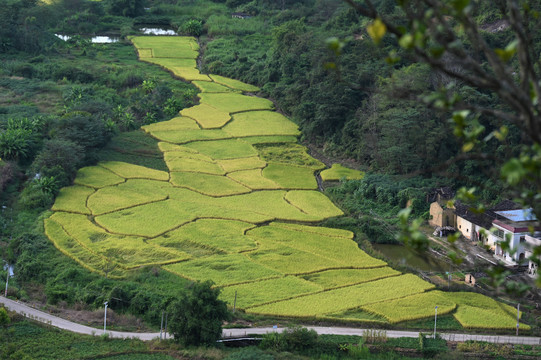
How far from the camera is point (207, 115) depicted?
4291 cm

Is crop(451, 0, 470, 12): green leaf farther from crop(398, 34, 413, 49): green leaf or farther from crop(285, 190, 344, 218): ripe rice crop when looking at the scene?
crop(285, 190, 344, 218): ripe rice crop

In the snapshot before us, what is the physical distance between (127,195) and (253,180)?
6415mm

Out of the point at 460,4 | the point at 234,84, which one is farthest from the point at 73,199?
the point at 460,4

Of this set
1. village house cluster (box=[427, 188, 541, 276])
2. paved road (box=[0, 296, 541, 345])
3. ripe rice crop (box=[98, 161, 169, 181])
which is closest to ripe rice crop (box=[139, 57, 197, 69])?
ripe rice crop (box=[98, 161, 169, 181])

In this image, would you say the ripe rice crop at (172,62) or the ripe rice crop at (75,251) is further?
the ripe rice crop at (172,62)

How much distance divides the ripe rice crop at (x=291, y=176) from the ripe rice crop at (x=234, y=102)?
31.6 feet

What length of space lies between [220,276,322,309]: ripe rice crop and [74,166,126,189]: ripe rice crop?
11.7 meters

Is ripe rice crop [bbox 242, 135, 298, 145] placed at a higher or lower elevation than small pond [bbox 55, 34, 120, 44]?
lower

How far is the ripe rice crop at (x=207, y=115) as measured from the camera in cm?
4144

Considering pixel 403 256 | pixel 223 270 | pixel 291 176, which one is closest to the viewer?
pixel 223 270

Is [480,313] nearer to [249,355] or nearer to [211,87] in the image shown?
[249,355]

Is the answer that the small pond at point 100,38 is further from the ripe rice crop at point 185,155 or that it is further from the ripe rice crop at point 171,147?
the ripe rice crop at point 185,155

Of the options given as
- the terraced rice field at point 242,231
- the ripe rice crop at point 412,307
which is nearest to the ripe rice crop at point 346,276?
the terraced rice field at point 242,231

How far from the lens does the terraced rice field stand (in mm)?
22891
